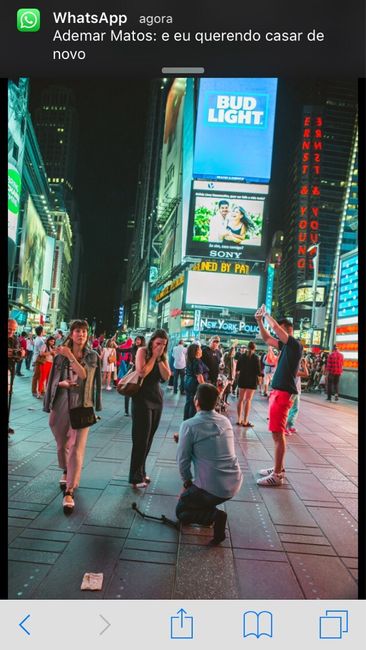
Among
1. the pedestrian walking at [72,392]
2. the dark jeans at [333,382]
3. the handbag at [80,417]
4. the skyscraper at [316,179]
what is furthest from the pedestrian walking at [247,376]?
the skyscraper at [316,179]

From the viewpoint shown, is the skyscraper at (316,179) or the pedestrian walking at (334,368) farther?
the skyscraper at (316,179)

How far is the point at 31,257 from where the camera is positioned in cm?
4581

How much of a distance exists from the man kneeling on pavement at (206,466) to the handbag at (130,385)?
1.14 metres

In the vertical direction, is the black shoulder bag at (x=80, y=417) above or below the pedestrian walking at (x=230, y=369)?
above

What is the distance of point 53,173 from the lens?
132 metres

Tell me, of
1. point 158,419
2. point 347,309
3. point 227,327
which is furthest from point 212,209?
point 158,419

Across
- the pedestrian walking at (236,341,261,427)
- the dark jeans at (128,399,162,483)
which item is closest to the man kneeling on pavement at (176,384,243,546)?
the dark jeans at (128,399,162,483)

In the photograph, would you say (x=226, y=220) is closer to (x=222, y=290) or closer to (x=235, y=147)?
(x=222, y=290)

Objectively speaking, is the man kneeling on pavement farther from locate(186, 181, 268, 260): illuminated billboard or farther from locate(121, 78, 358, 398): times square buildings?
locate(186, 181, 268, 260): illuminated billboard

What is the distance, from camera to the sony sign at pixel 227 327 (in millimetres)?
32781

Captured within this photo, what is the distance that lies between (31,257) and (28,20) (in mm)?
47416

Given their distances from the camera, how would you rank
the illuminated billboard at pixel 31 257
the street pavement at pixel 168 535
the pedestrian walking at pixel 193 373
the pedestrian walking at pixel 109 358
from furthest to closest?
the illuminated billboard at pixel 31 257
the pedestrian walking at pixel 109 358
the pedestrian walking at pixel 193 373
the street pavement at pixel 168 535

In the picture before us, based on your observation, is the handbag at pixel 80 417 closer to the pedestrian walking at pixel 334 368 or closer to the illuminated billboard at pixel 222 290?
the pedestrian walking at pixel 334 368
